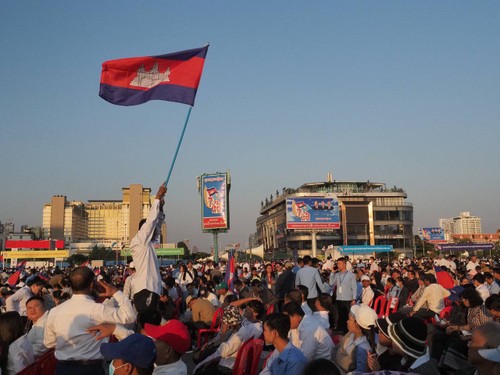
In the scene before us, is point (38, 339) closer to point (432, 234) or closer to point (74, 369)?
point (74, 369)

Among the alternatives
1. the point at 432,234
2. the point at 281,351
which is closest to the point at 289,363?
the point at 281,351

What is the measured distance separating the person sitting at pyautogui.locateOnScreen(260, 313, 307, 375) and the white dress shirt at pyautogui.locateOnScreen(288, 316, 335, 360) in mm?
710

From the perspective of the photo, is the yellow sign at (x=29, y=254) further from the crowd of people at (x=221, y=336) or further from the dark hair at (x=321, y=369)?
the dark hair at (x=321, y=369)

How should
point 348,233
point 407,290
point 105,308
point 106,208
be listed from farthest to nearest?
1. point 106,208
2. point 348,233
3. point 407,290
4. point 105,308

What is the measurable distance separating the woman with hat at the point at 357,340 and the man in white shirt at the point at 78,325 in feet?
7.81

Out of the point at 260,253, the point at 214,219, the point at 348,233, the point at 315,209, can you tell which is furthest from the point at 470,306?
the point at 348,233

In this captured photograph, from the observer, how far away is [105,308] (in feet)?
13.4

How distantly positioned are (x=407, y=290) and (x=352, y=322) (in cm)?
862

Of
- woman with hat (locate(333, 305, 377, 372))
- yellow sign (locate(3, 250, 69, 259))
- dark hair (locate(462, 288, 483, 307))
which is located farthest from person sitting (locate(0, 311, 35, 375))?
yellow sign (locate(3, 250, 69, 259))

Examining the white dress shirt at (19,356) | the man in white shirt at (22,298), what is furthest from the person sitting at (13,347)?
the man in white shirt at (22,298)

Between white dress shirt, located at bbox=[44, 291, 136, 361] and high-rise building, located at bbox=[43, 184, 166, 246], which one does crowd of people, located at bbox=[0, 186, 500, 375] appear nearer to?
white dress shirt, located at bbox=[44, 291, 136, 361]

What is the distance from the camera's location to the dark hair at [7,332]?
4172 millimetres

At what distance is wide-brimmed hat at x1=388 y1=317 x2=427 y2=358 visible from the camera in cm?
338

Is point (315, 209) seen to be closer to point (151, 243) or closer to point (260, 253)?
point (260, 253)
